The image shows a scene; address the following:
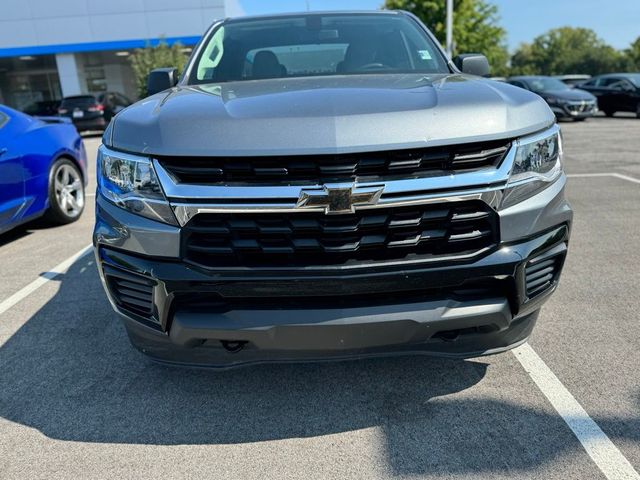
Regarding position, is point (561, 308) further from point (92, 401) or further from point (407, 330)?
point (92, 401)

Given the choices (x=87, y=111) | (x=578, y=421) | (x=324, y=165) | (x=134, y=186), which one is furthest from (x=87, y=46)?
(x=578, y=421)

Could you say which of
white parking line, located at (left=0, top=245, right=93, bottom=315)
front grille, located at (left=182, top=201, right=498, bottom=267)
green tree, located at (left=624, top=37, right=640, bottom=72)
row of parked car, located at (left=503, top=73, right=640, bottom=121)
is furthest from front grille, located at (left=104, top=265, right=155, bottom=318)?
green tree, located at (left=624, top=37, right=640, bottom=72)

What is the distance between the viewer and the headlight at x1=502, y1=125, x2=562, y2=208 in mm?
2121

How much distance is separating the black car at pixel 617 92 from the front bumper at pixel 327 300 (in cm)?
1962

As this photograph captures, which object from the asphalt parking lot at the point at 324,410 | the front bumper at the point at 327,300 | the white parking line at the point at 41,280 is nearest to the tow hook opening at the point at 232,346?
the front bumper at the point at 327,300

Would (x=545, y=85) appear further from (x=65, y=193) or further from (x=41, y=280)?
(x=41, y=280)

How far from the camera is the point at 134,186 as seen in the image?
7.11 feet

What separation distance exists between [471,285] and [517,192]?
1.34 ft

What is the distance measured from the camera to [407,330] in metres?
2.08

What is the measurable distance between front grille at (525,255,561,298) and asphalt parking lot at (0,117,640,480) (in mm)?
594

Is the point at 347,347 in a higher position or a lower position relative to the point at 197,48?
lower

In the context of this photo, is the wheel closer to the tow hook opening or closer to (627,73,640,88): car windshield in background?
the tow hook opening

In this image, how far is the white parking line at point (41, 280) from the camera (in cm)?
393

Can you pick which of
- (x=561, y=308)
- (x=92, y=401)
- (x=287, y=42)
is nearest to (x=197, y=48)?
(x=287, y=42)
